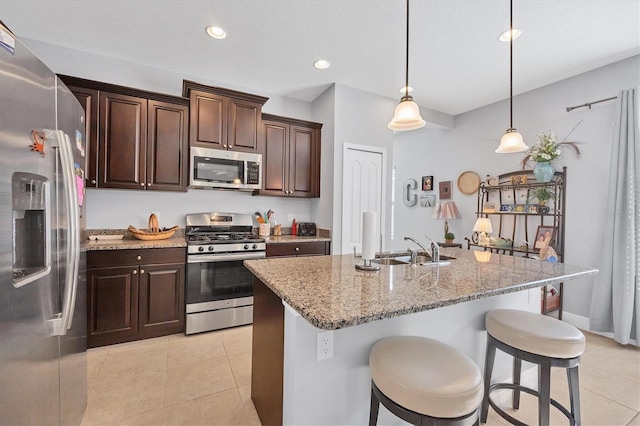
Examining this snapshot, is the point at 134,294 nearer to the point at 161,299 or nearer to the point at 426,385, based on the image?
the point at 161,299

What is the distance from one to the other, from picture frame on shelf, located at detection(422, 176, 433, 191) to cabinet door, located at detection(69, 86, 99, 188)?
4.64m

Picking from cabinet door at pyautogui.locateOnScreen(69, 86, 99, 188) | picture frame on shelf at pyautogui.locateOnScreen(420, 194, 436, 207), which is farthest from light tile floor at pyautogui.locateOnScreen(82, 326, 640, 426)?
picture frame on shelf at pyautogui.locateOnScreen(420, 194, 436, 207)

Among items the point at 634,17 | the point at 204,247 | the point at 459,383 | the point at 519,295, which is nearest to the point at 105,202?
the point at 204,247

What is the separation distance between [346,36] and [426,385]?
2.71 metres

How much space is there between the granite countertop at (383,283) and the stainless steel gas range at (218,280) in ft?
4.48

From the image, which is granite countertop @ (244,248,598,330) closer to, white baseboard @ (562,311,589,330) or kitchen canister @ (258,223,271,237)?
kitchen canister @ (258,223,271,237)

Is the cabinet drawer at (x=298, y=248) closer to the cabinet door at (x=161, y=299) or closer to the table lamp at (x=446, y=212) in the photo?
the cabinet door at (x=161, y=299)

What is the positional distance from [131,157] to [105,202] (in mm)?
613

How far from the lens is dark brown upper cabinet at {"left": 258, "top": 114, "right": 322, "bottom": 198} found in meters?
3.51

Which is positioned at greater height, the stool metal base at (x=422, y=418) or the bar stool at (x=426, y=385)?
the bar stool at (x=426, y=385)

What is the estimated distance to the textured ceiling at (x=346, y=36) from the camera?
2182 millimetres

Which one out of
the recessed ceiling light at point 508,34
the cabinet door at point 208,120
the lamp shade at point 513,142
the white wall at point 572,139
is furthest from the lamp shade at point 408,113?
the white wall at point 572,139

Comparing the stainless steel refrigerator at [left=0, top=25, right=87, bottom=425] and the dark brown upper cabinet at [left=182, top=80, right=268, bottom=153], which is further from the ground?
the dark brown upper cabinet at [left=182, top=80, right=268, bottom=153]

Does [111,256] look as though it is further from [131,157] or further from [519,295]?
[519,295]
